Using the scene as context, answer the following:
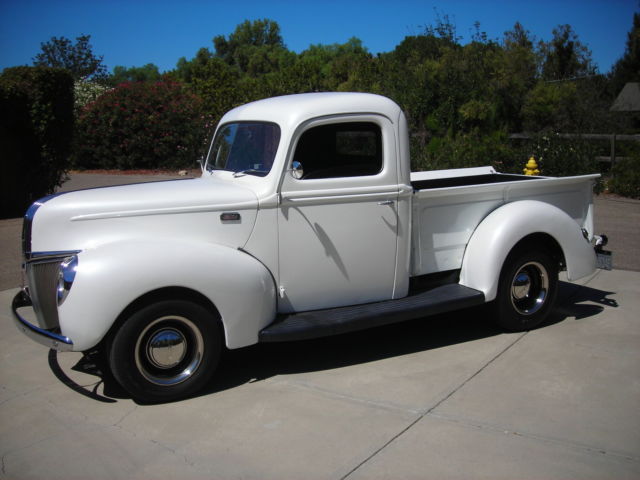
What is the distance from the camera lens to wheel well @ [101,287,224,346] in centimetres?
375

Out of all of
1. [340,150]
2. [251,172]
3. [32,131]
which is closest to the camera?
[251,172]

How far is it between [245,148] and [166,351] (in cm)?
169

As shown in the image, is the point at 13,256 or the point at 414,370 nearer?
the point at 414,370

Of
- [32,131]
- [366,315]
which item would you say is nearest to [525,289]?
[366,315]

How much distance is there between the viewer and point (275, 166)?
429 centimetres

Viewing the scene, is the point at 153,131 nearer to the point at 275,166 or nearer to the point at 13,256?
the point at 13,256

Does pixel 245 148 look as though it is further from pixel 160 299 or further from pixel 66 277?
pixel 66 277

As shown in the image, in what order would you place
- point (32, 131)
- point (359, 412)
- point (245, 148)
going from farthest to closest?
point (32, 131)
point (245, 148)
point (359, 412)

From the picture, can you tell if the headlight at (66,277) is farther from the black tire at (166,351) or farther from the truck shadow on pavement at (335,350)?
the truck shadow on pavement at (335,350)

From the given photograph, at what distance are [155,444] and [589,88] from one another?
1819 centimetres

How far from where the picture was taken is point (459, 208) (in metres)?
4.96

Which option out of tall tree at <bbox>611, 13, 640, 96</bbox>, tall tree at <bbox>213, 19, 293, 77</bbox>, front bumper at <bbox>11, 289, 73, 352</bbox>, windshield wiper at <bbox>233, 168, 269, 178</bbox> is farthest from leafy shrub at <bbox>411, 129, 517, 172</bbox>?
tall tree at <bbox>213, 19, 293, 77</bbox>

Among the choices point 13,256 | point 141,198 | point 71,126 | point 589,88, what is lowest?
point 13,256

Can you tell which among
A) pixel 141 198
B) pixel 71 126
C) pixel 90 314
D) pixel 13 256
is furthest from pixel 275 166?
pixel 71 126
